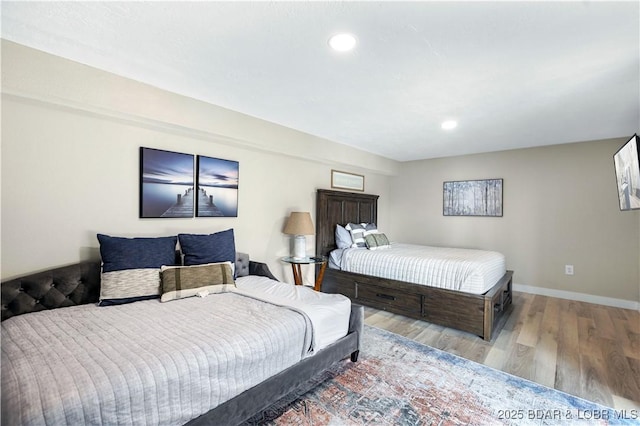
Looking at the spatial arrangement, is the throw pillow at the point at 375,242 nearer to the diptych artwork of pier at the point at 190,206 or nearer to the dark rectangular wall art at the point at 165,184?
the diptych artwork of pier at the point at 190,206

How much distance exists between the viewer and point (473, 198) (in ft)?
17.1

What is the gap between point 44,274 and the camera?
2100 millimetres

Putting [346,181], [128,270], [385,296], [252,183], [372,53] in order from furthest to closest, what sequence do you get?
[346,181] → [385,296] → [252,183] → [128,270] → [372,53]

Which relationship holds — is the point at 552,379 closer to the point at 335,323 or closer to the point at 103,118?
the point at 335,323

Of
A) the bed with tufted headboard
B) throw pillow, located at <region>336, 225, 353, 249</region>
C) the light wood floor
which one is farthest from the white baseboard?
the bed with tufted headboard

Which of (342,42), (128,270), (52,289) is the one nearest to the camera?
(342,42)

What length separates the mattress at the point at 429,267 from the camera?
320 cm

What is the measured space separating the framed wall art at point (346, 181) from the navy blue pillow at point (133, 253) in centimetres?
281

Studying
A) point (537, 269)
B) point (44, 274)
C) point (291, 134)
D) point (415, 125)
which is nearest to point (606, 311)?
point (537, 269)

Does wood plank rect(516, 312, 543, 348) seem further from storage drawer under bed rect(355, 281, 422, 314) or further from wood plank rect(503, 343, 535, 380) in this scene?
storage drawer under bed rect(355, 281, 422, 314)

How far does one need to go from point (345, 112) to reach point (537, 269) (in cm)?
402

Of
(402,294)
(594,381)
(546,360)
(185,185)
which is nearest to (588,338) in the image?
(546,360)

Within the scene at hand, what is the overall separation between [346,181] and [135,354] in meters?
4.05

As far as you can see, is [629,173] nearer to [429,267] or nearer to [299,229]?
[429,267]
